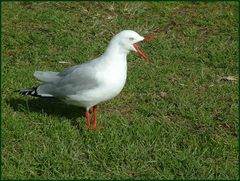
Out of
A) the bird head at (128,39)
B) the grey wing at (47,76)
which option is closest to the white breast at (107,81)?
the bird head at (128,39)

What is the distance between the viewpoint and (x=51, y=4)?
7.65m

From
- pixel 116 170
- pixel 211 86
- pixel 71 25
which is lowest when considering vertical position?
pixel 116 170

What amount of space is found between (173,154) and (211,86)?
158 cm

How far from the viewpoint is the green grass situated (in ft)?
13.9

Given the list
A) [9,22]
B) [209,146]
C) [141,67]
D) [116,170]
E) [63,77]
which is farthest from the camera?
[9,22]

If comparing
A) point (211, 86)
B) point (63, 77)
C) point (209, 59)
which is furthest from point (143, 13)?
point (63, 77)

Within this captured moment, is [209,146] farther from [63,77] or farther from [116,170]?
[63,77]

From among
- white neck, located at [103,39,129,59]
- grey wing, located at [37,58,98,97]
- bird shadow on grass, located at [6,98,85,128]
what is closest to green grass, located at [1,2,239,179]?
bird shadow on grass, located at [6,98,85,128]

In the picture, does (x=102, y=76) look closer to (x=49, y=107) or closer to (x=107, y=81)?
(x=107, y=81)

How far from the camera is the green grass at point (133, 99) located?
424 cm

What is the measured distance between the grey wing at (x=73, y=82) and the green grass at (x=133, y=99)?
301mm

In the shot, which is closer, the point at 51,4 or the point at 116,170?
the point at 116,170

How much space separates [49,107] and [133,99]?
91 cm

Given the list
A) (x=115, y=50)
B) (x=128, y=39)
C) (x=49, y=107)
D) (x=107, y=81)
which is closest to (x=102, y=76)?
(x=107, y=81)
